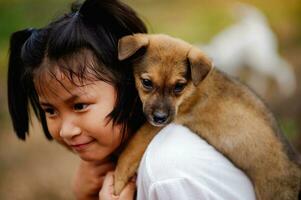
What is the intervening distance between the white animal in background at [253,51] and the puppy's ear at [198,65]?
379 centimetres

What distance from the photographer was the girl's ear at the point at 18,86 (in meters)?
2.50

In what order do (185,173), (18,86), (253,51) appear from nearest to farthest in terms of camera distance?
1. (185,173)
2. (18,86)
3. (253,51)

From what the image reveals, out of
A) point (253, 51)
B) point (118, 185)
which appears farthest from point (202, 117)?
point (253, 51)

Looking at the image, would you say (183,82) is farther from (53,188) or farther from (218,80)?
(53,188)

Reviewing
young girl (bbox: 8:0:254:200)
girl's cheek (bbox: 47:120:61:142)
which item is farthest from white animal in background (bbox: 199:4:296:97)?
girl's cheek (bbox: 47:120:61:142)

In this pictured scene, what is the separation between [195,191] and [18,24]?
485 centimetres

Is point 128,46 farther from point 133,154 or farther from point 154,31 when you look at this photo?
point 154,31

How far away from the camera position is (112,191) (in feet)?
8.04

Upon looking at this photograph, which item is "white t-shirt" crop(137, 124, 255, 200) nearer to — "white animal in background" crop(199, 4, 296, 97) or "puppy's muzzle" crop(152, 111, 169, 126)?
"puppy's muzzle" crop(152, 111, 169, 126)

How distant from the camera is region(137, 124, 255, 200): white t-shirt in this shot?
2.02 metres

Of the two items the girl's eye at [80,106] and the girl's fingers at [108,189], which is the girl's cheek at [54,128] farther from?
the girl's fingers at [108,189]

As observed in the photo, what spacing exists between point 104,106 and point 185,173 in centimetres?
45

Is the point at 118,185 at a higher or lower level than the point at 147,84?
lower

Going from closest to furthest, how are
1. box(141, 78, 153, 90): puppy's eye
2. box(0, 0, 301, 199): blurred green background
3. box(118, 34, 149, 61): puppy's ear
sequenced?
box(118, 34, 149, 61): puppy's ear
box(141, 78, 153, 90): puppy's eye
box(0, 0, 301, 199): blurred green background
